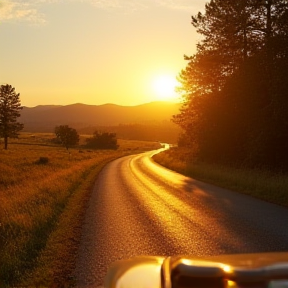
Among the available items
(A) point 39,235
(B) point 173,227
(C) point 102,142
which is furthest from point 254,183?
(C) point 102,142

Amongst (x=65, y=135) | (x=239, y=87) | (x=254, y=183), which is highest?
(x=239, y=87)

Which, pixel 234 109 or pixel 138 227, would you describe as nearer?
pixel 138 227

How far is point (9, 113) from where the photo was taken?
8425 cm

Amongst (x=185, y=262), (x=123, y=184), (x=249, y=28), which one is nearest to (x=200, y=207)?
(x=123, y=184)

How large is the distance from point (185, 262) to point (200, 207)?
1231cm

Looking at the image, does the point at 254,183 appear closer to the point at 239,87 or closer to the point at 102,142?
the point at 239,87

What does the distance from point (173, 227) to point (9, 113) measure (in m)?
78.1

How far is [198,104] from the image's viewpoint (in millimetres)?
36625

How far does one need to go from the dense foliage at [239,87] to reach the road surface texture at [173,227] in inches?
390

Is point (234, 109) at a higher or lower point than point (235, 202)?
higher

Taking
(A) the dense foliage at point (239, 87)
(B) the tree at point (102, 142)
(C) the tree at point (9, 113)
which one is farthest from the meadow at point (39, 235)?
(B) the tree at point (102, 142)

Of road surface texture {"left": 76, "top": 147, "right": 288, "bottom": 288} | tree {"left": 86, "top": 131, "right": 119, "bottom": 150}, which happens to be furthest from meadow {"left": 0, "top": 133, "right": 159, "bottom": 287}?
tree {"left": 86, "top": 131, "right": 119, "bottom": 150}

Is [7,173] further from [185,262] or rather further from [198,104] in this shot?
[185,262]

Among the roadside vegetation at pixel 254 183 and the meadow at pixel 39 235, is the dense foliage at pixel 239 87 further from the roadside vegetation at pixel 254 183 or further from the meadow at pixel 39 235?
the meadow at pixel 39 235
